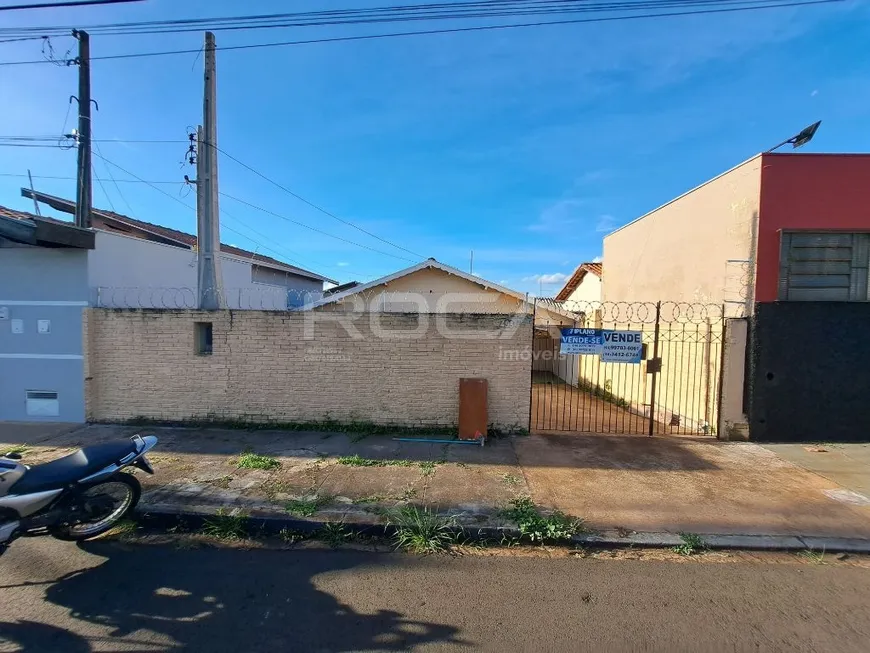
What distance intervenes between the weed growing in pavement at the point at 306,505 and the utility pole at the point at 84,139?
6.78 meters

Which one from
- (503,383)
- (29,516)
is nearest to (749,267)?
(503,383)

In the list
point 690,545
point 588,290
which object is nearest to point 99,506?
point 690,545

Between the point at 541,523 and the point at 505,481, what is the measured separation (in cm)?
97

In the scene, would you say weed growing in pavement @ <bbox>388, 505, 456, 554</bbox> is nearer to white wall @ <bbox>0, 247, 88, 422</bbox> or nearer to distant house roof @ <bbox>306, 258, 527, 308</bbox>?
white wall @ <bbox>0, 247, 88, 422</bbox>

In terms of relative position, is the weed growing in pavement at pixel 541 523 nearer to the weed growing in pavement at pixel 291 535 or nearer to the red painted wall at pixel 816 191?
the weed growing in pavement at pixel 291 535

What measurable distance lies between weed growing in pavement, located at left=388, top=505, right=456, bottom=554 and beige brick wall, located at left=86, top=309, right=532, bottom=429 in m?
2.55

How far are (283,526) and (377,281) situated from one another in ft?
31.6

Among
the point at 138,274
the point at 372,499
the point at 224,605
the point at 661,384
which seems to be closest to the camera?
the point at 224,605

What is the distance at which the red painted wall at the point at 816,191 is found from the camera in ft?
18.9

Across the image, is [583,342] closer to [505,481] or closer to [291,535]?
[505,481]

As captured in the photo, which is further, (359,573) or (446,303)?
(446,303)

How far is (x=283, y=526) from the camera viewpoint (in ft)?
11.7

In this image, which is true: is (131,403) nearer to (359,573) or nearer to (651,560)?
(359,573)

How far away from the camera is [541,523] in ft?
11.6
